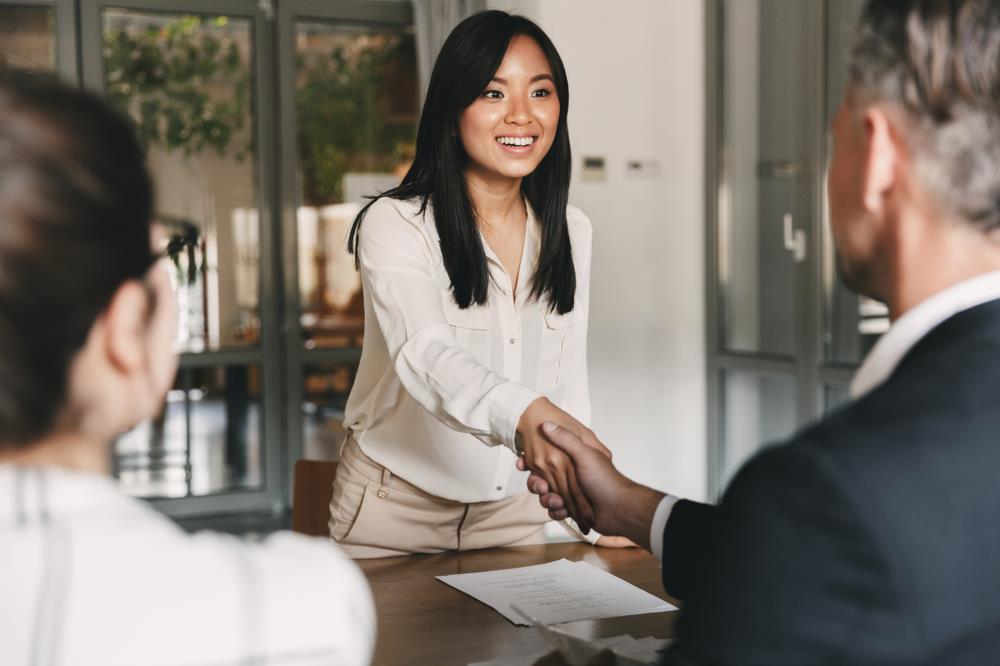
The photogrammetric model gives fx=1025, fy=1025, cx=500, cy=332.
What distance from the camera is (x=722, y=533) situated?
732 millimetres

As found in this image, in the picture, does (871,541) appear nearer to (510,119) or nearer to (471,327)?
(471,327)

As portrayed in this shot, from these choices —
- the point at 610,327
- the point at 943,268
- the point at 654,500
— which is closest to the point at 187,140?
the point at 610,327

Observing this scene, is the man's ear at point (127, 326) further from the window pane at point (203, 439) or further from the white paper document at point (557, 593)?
the window pane at point (203, 439)

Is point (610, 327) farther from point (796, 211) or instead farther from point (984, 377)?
point (984, 377)

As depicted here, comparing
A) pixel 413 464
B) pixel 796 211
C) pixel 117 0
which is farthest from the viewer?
pixel 117 0

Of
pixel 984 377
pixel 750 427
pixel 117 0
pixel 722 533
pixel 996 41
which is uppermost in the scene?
pixel 117 0

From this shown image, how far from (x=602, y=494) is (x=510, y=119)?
2.65 ft

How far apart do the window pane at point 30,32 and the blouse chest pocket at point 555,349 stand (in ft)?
13.6

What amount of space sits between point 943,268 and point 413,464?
3.95 ft

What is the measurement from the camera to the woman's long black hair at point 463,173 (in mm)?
1962

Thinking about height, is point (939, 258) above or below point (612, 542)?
above

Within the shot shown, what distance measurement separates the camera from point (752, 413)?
4.81m

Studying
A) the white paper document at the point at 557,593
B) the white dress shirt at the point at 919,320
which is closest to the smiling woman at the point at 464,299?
the white paper document at the point at 557,593

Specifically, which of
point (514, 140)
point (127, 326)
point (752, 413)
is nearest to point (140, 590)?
point (127, 326)
